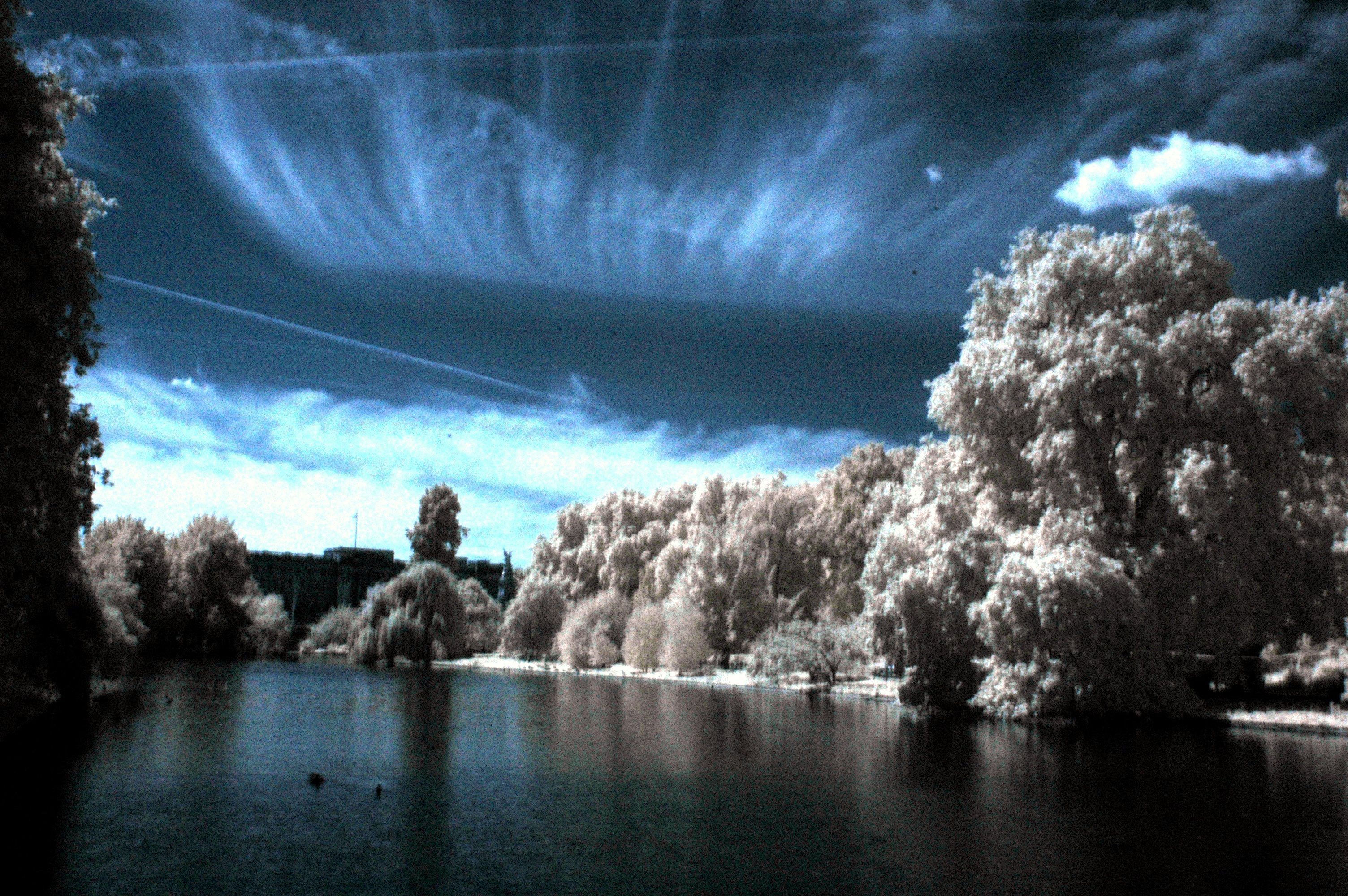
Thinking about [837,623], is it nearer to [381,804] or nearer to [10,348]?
[381,804]

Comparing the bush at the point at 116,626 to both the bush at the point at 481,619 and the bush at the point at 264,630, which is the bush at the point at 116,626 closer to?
the bush at the point at 264,630

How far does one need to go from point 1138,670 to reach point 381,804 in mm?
25488

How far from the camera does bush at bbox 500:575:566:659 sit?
84.4m

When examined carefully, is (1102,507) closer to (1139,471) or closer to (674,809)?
(1139,471)

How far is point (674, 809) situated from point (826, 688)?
36.4m

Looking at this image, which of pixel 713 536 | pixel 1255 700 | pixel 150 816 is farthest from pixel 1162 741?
pixel 713 536

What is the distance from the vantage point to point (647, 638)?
7069 cm

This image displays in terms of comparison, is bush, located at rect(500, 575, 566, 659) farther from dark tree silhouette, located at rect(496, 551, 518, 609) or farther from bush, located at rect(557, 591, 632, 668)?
dark tree silhouette, located at rect(496, 551, 518, 609)

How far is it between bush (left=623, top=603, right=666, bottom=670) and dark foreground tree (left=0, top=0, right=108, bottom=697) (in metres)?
48.4

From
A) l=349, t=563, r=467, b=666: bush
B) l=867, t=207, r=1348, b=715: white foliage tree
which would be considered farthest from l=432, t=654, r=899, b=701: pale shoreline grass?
l=867, t=207, r=1348, b=715: white foliage tree

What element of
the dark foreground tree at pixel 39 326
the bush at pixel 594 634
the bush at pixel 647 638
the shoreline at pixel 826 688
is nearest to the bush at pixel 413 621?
the shoreline at pixel 826 688

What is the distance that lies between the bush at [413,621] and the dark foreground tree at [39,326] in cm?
4870

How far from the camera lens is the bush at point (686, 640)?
67125 mm

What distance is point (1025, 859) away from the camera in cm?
1588
